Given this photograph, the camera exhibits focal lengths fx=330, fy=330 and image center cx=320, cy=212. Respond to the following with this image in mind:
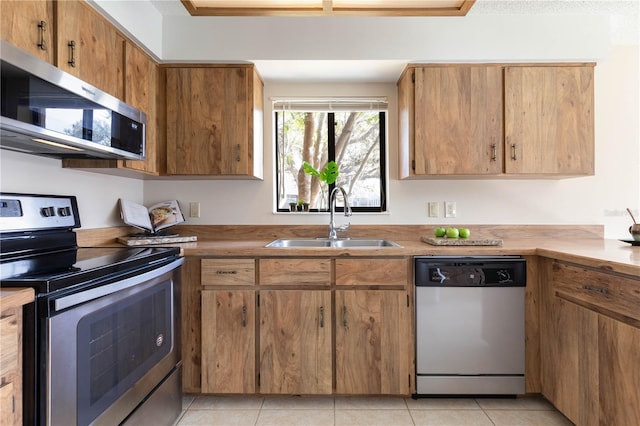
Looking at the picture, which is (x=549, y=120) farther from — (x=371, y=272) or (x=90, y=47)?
(x=90, y=47)

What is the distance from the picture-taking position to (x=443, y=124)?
6.91 feet

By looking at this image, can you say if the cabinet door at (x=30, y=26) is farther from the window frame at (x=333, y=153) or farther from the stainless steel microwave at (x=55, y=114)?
the window frame at (x=333, y=153)

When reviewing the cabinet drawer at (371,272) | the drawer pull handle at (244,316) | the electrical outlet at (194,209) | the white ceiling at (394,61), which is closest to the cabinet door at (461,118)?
the white ceiling at (394,61)

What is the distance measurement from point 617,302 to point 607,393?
389 millimetres

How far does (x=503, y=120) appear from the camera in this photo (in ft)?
6.89

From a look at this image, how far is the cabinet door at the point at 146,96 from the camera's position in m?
1.83

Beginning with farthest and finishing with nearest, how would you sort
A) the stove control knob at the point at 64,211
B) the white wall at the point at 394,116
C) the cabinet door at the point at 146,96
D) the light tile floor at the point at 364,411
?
the white wall at the point at 394,116 → the cabinet door at the point at 146,96 → the light tile floor at the point at 364,411 → the stove control knob at the point at 64,211

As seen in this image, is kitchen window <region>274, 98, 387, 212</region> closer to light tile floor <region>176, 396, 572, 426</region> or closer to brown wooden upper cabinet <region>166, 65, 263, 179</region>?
brown wooden upper cabinet <region>166, 65, 263, 179</region>

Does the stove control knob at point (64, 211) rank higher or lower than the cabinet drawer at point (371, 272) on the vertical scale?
higher

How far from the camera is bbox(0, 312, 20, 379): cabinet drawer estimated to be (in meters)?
0.83

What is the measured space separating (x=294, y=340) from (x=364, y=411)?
0.54m

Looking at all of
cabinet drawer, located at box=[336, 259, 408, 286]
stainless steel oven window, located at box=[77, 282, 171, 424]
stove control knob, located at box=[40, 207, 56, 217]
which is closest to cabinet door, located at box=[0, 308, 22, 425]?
stainless steel oven window, located at box=[77, 282, 171, 424]

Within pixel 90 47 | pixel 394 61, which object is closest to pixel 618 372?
pixel 394 61

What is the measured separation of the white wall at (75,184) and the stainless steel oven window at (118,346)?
758mm
